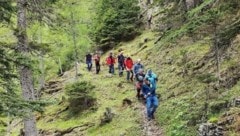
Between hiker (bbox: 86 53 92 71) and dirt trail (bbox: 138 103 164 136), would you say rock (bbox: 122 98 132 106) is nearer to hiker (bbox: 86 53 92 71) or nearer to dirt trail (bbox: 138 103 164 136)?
dirt trail (bbox: 138 103 164 136)

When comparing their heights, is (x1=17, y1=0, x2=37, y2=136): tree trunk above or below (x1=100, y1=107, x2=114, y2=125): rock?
above

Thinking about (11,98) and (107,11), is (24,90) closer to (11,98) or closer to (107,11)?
(11,98)

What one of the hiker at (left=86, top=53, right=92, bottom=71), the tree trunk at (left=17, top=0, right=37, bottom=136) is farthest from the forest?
the hiker at (left=86, top=53, right=92, bottom=71)

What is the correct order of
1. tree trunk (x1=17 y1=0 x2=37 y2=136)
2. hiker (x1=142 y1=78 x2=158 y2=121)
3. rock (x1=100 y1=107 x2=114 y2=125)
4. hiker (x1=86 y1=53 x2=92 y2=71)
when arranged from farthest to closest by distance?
hiker (x1=86 y1=53 x2=92 y2=71), rock (x1=100 y1=107 x2=114 y2=125), hiker (x1=142 y1=78 x2=158 y2=121), tree trunk (x1=17 y1=0 x2=37 y2=136)

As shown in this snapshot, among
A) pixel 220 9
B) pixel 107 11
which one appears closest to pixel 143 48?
pixel 107 11

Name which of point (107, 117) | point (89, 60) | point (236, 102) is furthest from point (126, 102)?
point (89, 60)

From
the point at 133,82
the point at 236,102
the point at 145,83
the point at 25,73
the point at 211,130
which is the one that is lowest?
the point at 211,130

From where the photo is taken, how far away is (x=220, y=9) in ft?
48.5

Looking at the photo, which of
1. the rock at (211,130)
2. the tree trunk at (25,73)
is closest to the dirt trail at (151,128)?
the rock at (211,130)

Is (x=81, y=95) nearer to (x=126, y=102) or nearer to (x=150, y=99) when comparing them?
(x=126, y=102)

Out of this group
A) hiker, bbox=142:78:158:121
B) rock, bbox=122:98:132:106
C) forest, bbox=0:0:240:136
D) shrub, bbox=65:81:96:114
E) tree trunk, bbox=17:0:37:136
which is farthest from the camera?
shrub, bbox=65:81:96:114

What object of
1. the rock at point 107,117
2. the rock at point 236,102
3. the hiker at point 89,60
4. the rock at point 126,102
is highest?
the hiker at point 89,60

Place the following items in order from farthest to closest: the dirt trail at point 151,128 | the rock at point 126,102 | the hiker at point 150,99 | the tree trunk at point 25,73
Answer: the rock at point 126,102 < the hiker at point 150,99 < the dirt trail at point 151,128 < the tree trunk at point 25,73

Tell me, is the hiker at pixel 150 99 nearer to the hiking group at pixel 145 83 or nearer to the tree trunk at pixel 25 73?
Answer: the hiking group at pixel 145 83
